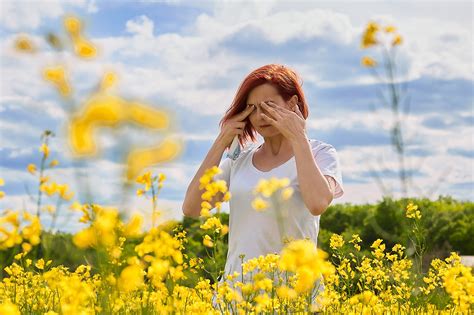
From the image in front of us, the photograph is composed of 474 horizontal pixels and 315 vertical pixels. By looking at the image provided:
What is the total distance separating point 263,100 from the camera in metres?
4.13

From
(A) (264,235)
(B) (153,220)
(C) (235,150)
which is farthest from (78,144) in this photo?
(C) (235,150)

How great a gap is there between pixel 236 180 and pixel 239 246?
44 cm

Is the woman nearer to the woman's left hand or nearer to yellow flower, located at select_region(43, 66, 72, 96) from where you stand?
the woman's left hand

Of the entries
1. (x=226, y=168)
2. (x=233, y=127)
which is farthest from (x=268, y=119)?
→ (x=226, y=168)

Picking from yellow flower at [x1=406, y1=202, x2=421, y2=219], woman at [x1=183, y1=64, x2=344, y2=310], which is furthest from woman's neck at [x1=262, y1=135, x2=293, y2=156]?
yellow flower at [x1=406, y1=202, x2=421, y2=219]

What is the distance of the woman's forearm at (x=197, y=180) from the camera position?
427 cm

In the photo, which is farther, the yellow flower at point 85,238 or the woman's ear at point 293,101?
the woman's ear at point 293,101

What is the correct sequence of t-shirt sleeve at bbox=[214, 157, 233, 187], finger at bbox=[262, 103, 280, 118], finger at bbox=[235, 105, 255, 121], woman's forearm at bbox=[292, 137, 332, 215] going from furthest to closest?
t-shirt sleeve at bbox=[214, 157, 233, 187] < finger at bbox=[235, 105, 255, 121] < finger at bbox=[262, 103, 280, 118] < woman's forearm at bbox=[292, 137, 332, 215]

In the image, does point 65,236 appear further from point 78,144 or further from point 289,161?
point 78,144

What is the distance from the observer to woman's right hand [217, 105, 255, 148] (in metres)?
4.23

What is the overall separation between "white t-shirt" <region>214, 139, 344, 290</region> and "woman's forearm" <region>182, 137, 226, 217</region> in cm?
Result: 21

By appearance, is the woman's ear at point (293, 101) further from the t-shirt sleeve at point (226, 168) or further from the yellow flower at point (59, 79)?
the yellow flower at point (59, 79)

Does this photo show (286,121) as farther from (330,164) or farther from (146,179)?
(146,179)

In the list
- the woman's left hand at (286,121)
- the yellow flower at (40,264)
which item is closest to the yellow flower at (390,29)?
the woman's left hand at (286,121)
